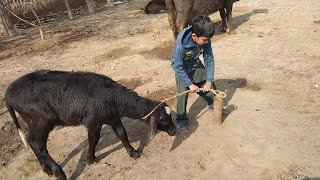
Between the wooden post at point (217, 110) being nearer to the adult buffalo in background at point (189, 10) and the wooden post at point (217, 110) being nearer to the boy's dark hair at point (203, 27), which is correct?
the boy's dark hair at point (203, 27)

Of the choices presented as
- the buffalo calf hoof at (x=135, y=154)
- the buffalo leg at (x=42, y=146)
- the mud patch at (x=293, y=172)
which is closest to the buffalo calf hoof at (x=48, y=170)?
the buffalo leg at (x=42, y=146)

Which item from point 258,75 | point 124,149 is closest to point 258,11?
point 258,75

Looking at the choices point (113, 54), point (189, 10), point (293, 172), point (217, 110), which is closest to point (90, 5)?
point (113, 54)

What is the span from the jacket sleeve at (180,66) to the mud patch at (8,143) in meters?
3.00

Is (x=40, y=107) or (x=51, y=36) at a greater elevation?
(x=40, y=107)

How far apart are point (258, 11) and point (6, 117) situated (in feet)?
28.3

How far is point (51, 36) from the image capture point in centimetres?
1174

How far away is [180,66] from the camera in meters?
4.79

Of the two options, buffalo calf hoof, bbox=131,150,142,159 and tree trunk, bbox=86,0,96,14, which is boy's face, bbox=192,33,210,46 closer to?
buffalo calf hoof, bbox=131,150,142,159

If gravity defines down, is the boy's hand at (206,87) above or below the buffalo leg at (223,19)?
above

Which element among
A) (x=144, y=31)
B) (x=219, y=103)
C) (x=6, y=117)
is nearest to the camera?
(x=219, y=103)

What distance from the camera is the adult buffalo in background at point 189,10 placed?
9.05 meters

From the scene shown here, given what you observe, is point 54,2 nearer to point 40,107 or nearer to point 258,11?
point 258,11

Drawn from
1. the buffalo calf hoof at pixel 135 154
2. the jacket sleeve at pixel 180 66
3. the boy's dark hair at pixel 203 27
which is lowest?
the buffalo calf hoof at pixel 135 154
